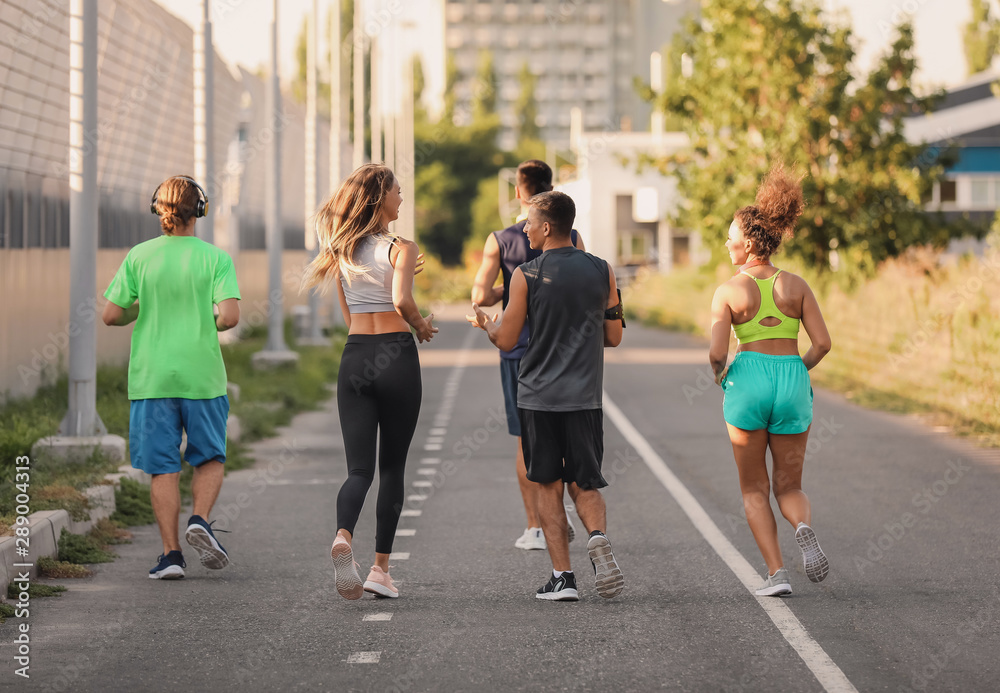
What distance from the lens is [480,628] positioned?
6.11m

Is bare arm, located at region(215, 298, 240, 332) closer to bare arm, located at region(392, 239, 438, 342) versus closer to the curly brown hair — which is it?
bare arm, located at region(392, 239, 438, 342)

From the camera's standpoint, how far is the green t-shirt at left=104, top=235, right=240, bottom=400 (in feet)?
23.6

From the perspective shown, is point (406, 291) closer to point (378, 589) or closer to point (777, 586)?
point (378, 589)

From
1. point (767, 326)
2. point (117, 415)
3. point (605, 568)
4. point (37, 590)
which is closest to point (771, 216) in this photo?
point (767, 326)

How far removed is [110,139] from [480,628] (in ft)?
40.0

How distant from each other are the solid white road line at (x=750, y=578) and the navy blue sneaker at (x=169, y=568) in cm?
287

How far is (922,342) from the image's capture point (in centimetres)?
1767

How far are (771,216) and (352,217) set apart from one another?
2.02 metres

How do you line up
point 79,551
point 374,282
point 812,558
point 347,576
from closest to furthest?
point 347,576
point 812,558
point 374,282
point 79,551

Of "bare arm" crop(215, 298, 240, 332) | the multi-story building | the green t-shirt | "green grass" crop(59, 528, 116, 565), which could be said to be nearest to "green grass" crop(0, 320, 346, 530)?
"green grass" crop(59, 528, 116, 565)

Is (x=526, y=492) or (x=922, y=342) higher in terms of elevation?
(x=922, y=342)

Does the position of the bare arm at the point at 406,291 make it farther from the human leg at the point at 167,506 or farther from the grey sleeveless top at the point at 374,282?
the human leg at the point at 167,506

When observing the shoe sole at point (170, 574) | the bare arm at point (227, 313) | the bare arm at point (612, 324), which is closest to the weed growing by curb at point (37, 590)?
the shoe sole at point (170, 574)

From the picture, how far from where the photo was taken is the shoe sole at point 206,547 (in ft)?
23.2
